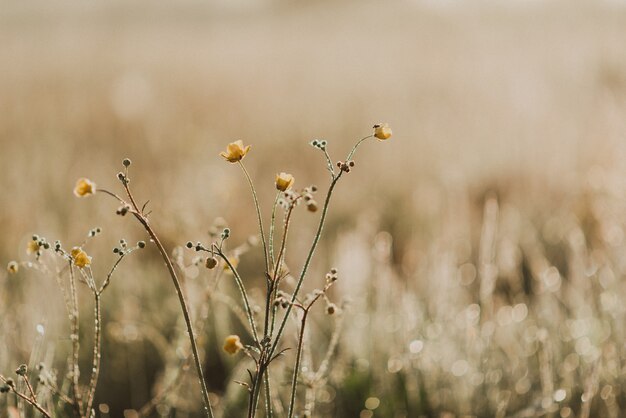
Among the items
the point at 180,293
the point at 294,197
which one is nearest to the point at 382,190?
the point at 294,197

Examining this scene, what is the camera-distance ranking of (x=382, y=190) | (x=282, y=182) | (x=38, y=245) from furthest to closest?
1. (x=382, y=190)
2. (x=38, y=245)
3. (x=282, y=182)

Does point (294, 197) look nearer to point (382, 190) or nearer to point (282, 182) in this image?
point (282, 182)

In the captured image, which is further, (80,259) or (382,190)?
(382,190)

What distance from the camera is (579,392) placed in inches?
68.3

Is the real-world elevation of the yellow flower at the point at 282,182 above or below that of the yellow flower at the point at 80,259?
above

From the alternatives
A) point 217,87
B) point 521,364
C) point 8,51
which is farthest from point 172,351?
point 8,51

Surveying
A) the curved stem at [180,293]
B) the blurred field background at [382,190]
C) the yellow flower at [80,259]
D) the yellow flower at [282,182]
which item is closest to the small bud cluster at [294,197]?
the yellow flower at [282,182]

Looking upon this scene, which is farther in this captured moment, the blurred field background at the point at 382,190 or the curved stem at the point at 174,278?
the blurred field background at the point at 382,190

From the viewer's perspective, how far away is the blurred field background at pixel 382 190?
185 cm

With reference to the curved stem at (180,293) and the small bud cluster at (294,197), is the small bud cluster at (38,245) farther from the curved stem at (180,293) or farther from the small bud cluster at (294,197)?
the small bud cluster at (294,197)

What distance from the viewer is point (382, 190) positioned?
377cm

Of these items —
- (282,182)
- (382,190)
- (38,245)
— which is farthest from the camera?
(382,190)

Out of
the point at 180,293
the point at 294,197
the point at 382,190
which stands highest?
the point at 382,190

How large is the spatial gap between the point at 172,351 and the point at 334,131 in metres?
3.45
